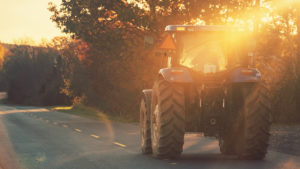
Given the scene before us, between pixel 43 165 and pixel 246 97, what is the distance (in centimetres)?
411

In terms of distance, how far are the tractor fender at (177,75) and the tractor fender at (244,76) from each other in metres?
0.84

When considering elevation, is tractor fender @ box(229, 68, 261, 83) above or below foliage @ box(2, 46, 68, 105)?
above

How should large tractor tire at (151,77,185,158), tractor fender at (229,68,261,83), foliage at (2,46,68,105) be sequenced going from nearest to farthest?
large tractor tire at (151,77,185,158) → tractor fender at (229,68,261,83) → foliage at (2,46,68,105)

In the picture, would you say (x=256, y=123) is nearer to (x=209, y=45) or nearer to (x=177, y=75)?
(x=177, y=75)

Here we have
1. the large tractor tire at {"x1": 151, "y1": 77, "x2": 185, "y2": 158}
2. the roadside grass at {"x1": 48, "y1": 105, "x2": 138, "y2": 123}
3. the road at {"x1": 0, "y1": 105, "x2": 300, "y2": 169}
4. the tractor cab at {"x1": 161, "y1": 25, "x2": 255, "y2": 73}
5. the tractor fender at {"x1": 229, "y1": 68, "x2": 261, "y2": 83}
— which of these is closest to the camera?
the road at {"x1": 0, "y1": 105, "x2": 300, "y2": 169}

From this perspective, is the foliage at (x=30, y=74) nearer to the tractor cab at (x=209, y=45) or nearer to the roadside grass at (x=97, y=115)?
the roadside grass at (x=97, y=115)

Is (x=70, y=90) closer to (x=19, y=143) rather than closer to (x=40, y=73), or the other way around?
(x=19, y=143)

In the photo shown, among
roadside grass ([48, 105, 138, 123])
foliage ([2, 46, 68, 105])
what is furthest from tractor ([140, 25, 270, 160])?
foliage ([2, 46, 68, 105])

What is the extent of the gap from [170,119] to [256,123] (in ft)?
5.51

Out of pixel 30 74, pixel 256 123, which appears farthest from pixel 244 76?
pixel 30 74

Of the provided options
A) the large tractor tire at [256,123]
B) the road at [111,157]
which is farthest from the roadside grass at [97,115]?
the large tractor tire at [256,123]

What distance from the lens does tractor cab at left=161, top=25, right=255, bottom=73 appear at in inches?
464

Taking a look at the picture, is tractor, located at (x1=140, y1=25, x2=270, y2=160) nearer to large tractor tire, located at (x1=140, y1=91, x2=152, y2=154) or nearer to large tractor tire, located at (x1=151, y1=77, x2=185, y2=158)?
large tractor tire, located at (x1=151, y1=77, x2=185, y2=158)

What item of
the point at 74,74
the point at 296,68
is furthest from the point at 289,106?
the point at 74,74
